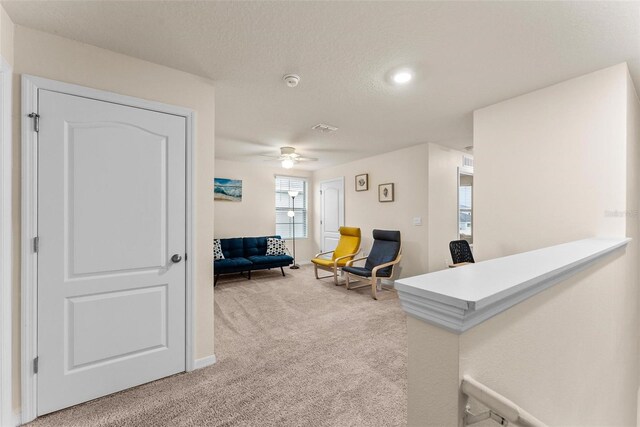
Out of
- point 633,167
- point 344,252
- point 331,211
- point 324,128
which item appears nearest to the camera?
point 633,167

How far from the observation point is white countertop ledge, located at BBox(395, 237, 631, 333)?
63cm

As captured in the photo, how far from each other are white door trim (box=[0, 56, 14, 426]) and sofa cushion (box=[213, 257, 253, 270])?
295 centimetres

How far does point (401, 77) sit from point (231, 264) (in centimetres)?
389

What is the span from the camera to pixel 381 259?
4.53 meters

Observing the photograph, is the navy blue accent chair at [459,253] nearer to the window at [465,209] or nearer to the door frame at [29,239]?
the window at [465,209]

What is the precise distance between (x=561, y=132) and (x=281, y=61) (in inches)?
94.3

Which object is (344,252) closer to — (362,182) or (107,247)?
(362,182)

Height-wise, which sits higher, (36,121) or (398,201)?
(36,121)

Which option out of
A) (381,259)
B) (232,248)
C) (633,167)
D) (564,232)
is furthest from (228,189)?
(633,167)

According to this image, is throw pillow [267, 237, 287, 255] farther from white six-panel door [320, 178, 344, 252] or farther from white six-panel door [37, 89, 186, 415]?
white six-panel door [37, 89, 186, 415]

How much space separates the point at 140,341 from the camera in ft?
6.25

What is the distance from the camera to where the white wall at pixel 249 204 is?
18.1 feet

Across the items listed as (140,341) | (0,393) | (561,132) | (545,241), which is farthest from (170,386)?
(561,132)

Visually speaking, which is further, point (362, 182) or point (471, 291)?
point (362, 182)
